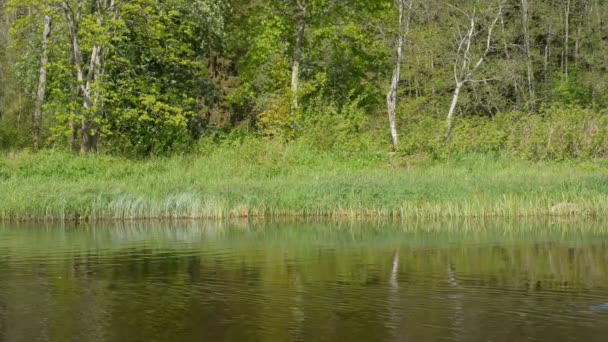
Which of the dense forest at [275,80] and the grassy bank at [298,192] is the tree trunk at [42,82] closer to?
the dense forest at [275,80]

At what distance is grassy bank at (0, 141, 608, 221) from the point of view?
24234 millimetres

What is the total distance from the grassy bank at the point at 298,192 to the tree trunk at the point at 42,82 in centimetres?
532

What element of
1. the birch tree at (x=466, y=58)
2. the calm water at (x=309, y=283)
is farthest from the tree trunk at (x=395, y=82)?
the calm water at (x=309, y=283)

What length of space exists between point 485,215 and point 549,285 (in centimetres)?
951

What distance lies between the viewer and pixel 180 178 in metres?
28.6

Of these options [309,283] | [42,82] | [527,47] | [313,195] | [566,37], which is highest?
[566,37]

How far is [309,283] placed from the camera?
49.7 ft

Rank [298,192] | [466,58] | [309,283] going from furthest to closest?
[466,58], [298,192], [309,283]

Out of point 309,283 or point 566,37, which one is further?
point 566,37

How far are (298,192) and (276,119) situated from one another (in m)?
11.9

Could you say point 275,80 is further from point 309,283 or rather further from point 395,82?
point 309,283

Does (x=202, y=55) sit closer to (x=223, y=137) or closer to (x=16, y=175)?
(x=223, y=137)

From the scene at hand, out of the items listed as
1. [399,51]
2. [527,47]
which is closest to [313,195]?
[399,51]

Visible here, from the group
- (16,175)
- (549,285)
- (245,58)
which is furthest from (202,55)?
(549,285)
